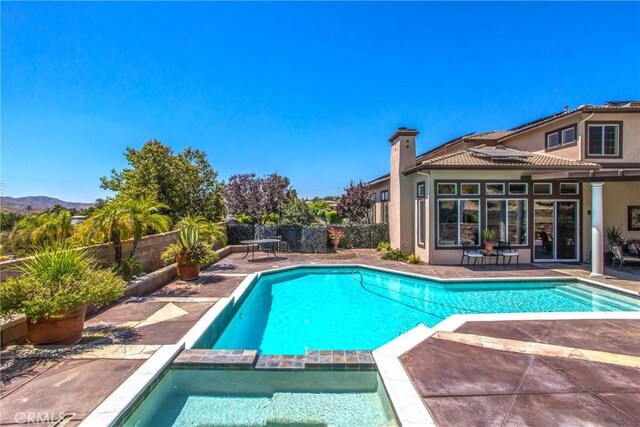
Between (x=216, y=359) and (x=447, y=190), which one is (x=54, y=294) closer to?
(x=216, y=359)

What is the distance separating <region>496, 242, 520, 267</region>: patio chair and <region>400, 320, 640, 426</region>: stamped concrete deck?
6557mm

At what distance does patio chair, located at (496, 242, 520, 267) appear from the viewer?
1223cm

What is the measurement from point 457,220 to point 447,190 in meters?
1.28

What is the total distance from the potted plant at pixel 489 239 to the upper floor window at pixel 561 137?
480 cm

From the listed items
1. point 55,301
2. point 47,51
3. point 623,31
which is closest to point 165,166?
point 47,51

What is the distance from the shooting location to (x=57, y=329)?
4.65m

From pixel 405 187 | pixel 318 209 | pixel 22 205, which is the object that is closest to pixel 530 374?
pixel 405 187

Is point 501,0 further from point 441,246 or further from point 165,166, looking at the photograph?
point 165,166

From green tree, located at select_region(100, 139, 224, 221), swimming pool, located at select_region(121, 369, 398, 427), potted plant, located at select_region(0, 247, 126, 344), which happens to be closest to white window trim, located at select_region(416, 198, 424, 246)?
swimming pool, located at select_region(121, 369, 398, 427)

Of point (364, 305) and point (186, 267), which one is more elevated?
point (186, 267)

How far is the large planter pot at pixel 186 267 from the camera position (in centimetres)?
953

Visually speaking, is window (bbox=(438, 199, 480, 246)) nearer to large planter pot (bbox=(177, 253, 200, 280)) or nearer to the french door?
the french door

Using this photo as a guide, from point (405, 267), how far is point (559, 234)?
6.78 metres

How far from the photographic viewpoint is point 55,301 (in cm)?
442
